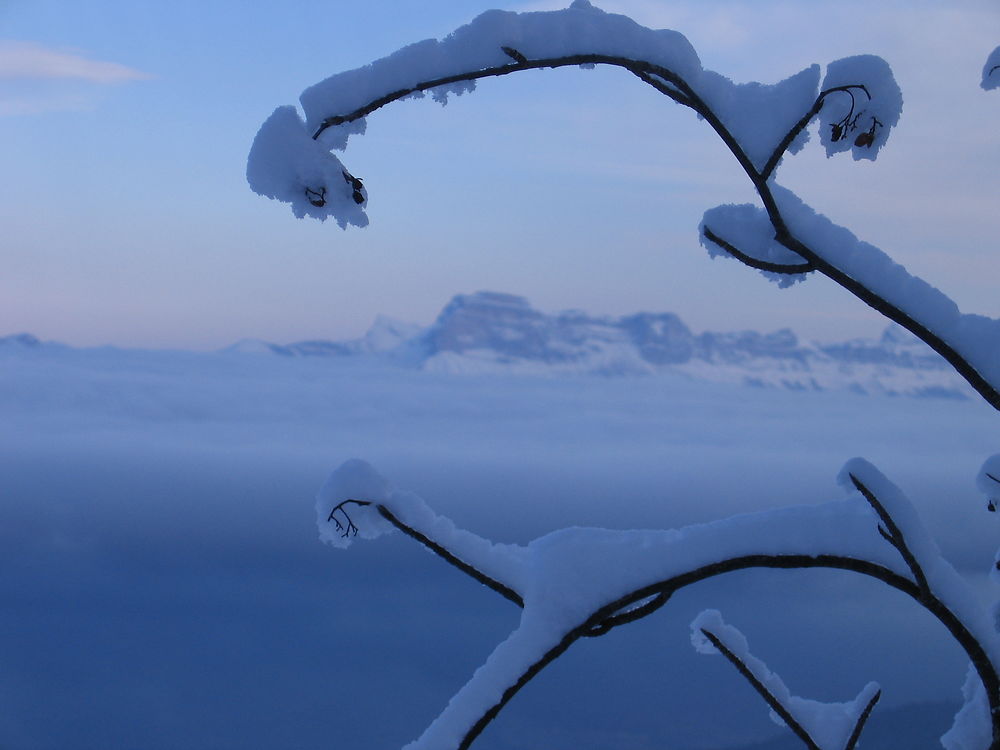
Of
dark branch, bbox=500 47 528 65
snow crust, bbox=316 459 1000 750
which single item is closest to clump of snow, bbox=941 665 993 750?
snow crust, bbox=316 459 1000 750

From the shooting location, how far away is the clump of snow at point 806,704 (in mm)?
1229

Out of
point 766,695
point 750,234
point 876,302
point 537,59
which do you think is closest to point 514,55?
point 537,59

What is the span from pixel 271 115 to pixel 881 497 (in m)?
0.97

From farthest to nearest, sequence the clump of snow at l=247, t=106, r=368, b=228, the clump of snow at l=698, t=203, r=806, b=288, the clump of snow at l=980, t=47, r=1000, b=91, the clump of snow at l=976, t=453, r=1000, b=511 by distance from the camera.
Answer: the clump of snow at l=980, t=47, r=1000, b=91, the clump of snow at l=976, t=453, r=1000, b=511, the clump of snow at l=698, t=203, r=806, b=288, the clump of snow at l=247, t=106, r=368, b=228

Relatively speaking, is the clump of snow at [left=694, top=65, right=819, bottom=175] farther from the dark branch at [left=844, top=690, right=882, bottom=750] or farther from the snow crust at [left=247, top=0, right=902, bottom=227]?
the dark branch at [left=844, top=690, right=882, bottom=750]

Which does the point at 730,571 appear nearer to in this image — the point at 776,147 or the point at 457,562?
the point at 457,562

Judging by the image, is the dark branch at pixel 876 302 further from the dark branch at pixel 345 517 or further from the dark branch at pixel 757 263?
the dark branch at pixel 345 517

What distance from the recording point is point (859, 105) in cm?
106

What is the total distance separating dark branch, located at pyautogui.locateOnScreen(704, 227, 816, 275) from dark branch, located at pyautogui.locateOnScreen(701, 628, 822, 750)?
0.61 m

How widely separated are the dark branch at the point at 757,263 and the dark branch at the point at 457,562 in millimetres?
577

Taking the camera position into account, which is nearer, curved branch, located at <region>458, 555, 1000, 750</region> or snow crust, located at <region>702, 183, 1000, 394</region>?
curved branch, located at <region>458, 555, 1000, 750</region>

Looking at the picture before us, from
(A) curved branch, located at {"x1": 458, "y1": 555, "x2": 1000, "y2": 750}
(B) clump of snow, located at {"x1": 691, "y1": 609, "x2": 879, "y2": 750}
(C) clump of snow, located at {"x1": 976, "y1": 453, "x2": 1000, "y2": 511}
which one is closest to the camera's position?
(A) curved branch, located at {"x1": 458, "y1": 555, "x2": 1000, "y2": 750}

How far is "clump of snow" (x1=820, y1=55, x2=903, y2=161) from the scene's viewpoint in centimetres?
106

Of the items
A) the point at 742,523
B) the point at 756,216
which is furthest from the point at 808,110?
the point at 742,523
